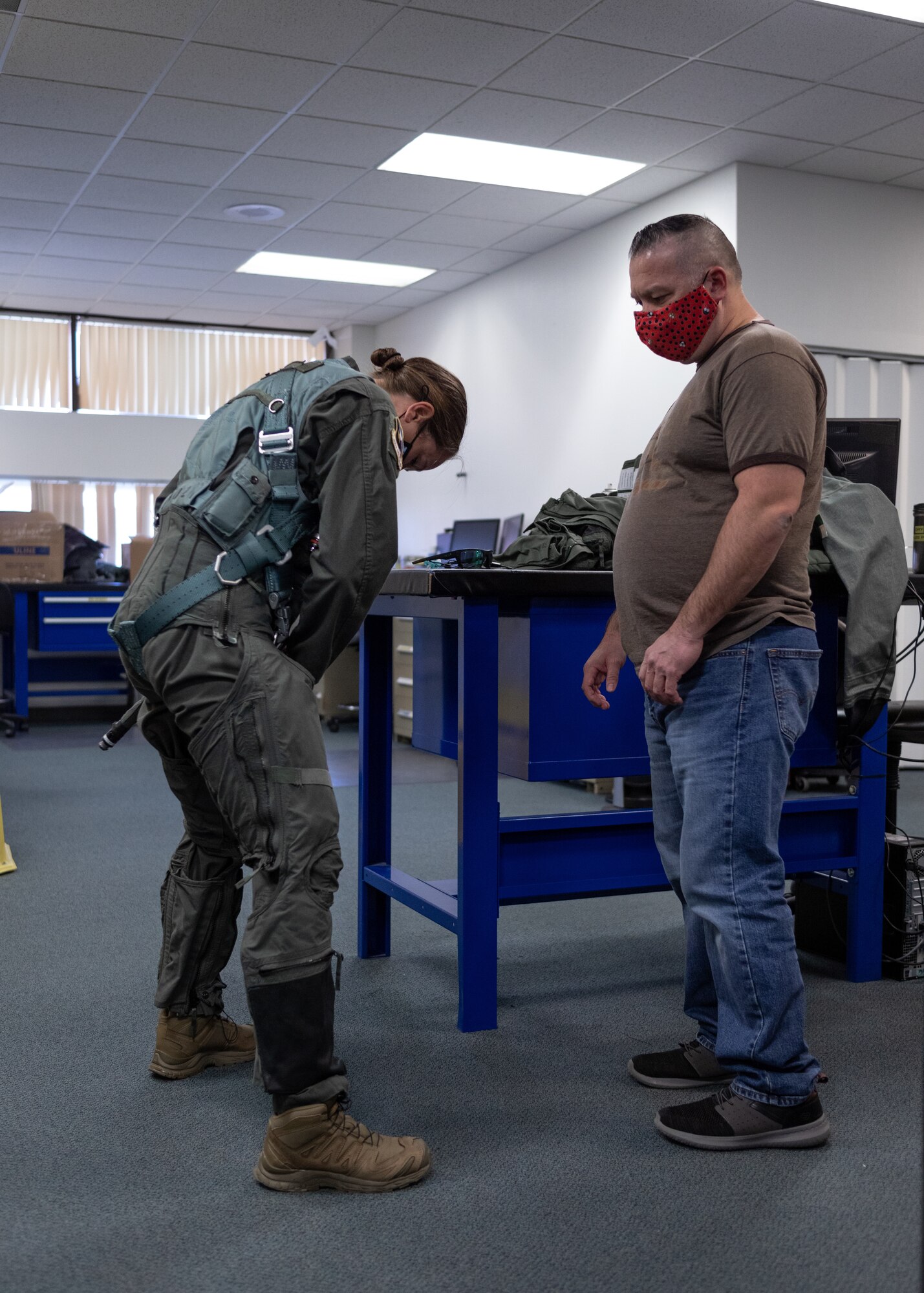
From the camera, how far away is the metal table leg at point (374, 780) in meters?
2.65

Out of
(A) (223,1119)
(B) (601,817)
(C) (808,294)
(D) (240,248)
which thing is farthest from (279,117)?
(A) (223,1119)

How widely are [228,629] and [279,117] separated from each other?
3955mm

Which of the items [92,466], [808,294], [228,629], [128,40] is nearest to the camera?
[228,629]

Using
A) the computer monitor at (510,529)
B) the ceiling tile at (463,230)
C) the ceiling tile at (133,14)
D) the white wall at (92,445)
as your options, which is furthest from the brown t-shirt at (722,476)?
the white wall at (92,445)

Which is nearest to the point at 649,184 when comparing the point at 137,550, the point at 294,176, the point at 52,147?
the point at 294,176

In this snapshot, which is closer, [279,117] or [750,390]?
[750,390]

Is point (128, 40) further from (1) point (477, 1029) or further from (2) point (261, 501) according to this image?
(1) point (477, 1029)

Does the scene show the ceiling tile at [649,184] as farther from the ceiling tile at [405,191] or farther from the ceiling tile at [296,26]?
the ceiling tile at [296,26]

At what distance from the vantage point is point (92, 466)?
8602 mm

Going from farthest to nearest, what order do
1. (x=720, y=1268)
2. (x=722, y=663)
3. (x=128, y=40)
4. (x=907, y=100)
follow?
(x=907, y=100)
(x=128, y=40)
(x=722, y=663)
(x=720, y=1268)

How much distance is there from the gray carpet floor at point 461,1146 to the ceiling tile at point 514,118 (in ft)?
11.0

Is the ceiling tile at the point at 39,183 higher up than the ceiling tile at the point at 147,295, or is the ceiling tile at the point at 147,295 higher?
the ceiling tile at the point at 39,183

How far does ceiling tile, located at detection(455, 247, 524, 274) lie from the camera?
691 centimetres

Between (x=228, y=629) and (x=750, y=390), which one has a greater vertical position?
(x=750, y=390)
